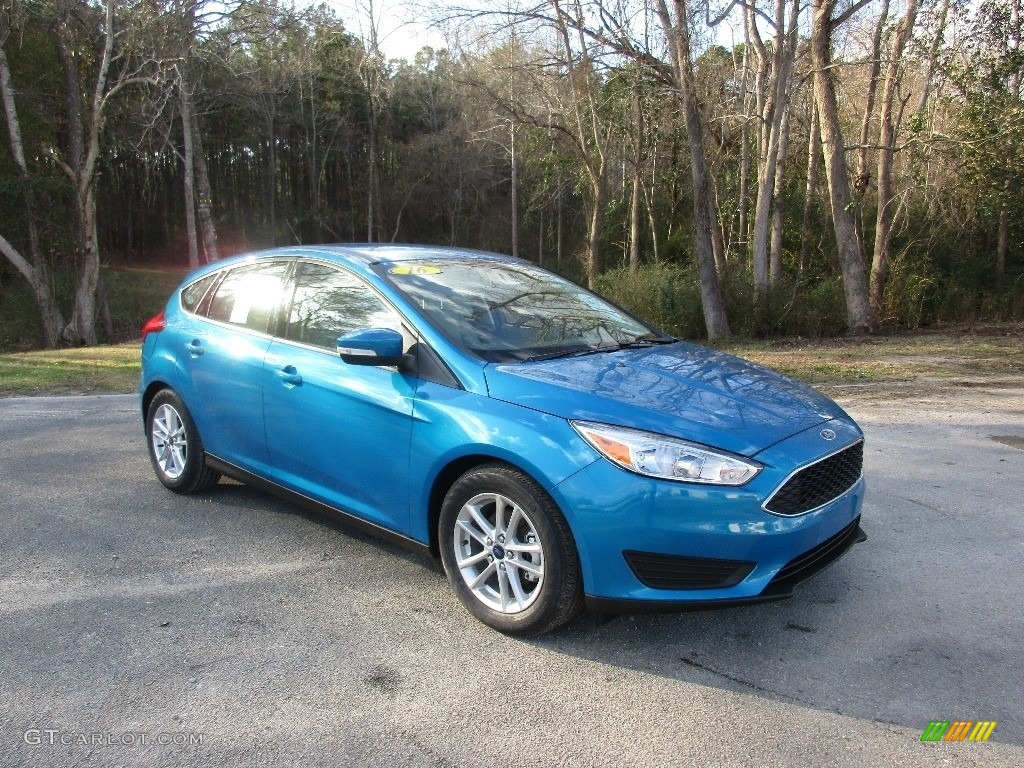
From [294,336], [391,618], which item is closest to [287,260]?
[294,336]

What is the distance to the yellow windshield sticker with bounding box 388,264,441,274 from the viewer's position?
430 centimetres

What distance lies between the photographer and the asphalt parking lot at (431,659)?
264cm

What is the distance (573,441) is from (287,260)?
2.44m

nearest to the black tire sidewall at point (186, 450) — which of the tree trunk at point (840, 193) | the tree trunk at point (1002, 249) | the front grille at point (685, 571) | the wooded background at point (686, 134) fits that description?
the front grille at point (685, 571)

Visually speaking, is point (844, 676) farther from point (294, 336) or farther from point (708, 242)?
point (708, 242)

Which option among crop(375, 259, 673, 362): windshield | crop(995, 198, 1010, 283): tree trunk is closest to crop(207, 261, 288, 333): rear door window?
crop(375, 259, 673, 362): windshield

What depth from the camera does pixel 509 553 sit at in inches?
132

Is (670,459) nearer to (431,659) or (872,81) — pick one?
(431,659)

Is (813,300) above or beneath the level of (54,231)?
beneath

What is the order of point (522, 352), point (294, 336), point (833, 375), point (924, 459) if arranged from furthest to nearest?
point (833, 375), point (924, 459), point (294, 336), point (522, 352)

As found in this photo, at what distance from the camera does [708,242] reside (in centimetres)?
1656

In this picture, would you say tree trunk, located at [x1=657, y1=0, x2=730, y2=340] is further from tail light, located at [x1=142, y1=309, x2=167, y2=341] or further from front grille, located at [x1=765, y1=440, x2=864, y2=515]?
front grille, located at [x1=765, y1=440, x2=864, y2=515]

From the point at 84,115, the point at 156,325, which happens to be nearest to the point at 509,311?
the point at 156,325

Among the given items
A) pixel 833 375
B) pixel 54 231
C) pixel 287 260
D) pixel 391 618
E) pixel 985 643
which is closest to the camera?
pixel 985 643
